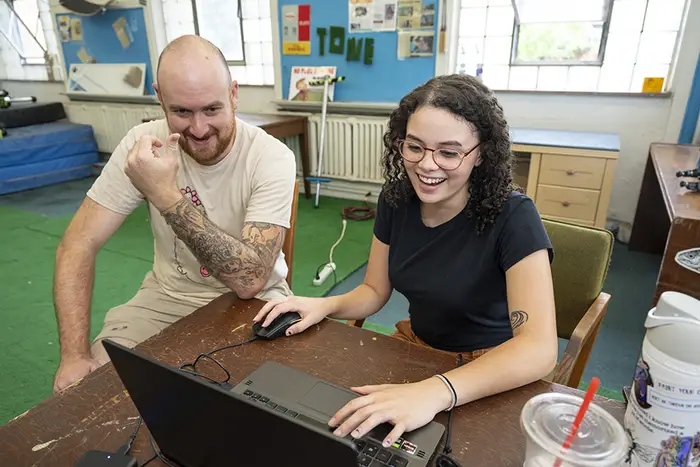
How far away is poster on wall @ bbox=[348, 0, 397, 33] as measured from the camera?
144 inches

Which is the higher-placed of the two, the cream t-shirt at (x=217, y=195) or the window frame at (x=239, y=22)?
the window frame at (x=239, y=22)

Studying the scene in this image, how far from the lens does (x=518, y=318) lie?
0.95m

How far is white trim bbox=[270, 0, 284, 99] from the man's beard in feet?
10.2

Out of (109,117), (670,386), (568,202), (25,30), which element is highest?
(25,30)

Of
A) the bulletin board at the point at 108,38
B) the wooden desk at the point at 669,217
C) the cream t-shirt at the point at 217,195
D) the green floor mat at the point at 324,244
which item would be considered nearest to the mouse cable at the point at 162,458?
the cream t-shirt at the point at 217,195

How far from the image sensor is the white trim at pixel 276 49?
409 centimetres

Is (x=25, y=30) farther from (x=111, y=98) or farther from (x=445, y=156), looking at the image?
(x=445, y=156)

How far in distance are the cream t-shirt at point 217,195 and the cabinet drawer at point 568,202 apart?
2.04 metres

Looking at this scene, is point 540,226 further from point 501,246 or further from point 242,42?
point 242,42

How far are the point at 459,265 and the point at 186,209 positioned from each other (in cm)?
72

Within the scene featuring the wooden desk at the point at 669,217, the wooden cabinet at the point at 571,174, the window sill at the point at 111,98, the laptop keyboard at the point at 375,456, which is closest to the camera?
the laptop keyboard at the point at 375,456

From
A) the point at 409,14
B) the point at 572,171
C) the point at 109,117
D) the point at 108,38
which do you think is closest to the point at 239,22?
the point at 108,38

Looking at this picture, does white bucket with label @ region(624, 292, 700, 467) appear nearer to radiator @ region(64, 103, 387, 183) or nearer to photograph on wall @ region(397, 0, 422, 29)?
radiator @ region(64, 103, 387, 183)

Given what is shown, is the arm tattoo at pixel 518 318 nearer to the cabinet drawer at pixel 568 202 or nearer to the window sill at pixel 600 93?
the cabinet drawer at pixel 568 202
